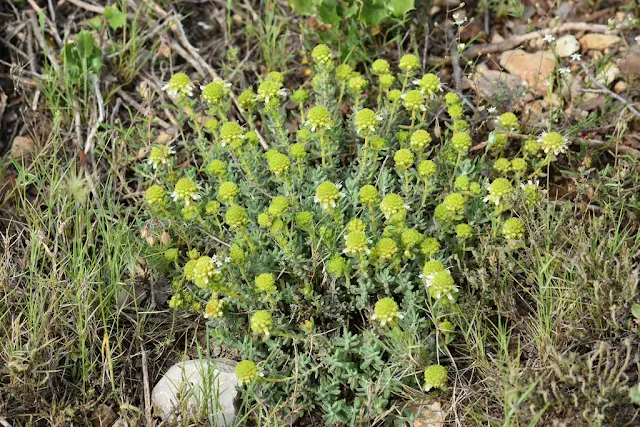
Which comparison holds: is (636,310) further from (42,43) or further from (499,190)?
(42,43)

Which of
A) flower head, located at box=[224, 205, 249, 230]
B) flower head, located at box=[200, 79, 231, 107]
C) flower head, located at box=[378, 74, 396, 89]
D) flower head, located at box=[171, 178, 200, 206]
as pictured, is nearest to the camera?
flower head, located at box=[224, 205, 249, 230]

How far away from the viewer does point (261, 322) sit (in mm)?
3119

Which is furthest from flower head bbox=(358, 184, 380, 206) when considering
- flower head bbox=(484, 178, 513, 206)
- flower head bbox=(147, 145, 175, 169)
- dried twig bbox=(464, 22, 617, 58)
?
dried twig bbox=(464, 22, 617, 58)

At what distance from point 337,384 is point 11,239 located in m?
1.96

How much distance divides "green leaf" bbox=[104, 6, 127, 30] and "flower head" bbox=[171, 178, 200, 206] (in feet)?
5.73

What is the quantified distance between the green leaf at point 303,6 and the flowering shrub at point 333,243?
Result: 0.66 m

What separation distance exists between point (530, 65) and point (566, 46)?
0.91ft

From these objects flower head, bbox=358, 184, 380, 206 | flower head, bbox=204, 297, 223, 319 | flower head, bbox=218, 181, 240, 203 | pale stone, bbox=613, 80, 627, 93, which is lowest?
pale stone, bbox=613, 80, 627, 93

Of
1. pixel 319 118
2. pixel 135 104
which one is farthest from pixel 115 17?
pixel 319 118

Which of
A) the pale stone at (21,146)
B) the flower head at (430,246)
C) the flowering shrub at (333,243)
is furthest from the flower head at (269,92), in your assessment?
the pale stone at (21,146)

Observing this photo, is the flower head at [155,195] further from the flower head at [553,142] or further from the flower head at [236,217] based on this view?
the flower head at [553,142]

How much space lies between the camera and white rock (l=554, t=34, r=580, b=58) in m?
4.72

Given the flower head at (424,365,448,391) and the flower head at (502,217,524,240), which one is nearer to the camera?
the flower head at (424,365,448,391)

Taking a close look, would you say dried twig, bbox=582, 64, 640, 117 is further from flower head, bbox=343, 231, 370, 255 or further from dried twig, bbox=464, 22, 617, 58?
flower head, bbox=343, 231, 370, 255
